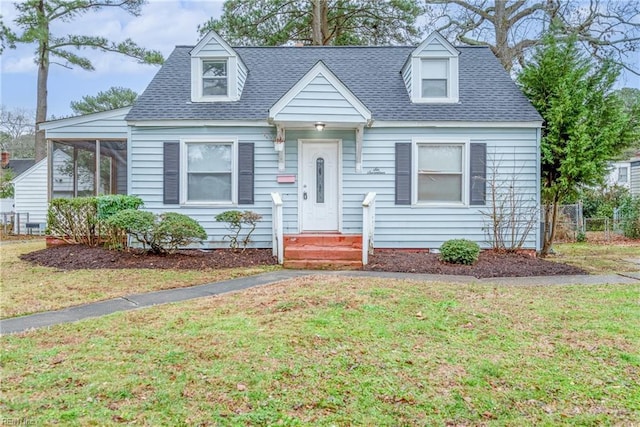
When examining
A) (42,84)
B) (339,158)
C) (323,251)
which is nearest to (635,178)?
(339,158)

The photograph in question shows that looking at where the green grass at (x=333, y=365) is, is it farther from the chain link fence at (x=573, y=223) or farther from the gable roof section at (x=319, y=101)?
the chain link fence at (x=573, y=223)

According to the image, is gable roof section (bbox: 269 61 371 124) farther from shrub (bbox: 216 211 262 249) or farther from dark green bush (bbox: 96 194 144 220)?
dark green bush (bbox: 96 194 144 220)

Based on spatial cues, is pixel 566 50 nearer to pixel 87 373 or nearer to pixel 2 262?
pixel 87 373

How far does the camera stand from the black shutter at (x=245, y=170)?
9.45m

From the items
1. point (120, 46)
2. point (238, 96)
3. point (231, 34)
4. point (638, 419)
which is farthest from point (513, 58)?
point (638, 419)

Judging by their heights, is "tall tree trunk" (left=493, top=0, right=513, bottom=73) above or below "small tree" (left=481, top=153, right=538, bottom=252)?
above

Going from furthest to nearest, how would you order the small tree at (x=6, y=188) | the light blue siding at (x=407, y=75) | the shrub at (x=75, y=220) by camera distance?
the small tree at (x=6, y=188)
the light blue siding at (x=407, y=75)
the shrub at (x=75, y=220)

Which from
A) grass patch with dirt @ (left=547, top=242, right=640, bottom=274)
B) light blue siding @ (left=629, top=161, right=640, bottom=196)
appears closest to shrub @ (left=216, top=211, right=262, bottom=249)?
grass patch with dirt @ (left=547, top=242, right=640, bottom=274)

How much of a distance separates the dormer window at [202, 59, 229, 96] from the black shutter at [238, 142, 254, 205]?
1502 millimetres

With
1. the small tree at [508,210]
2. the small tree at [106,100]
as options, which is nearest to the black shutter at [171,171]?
the small tree at [508,210]

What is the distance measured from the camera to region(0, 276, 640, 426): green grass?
104 inches

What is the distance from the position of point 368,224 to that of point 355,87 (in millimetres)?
3832

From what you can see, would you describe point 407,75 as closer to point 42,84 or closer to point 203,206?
point 203,206

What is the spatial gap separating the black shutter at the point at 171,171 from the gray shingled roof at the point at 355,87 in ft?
2.20
